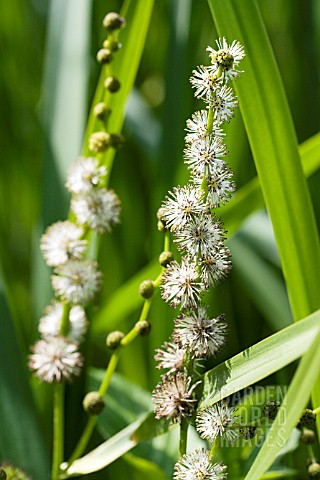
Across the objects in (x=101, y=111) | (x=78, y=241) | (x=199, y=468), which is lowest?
(x=199, y=468)

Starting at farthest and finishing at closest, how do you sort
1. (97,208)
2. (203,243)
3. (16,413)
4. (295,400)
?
(16,413), (97,208), (203,243), (295,400)

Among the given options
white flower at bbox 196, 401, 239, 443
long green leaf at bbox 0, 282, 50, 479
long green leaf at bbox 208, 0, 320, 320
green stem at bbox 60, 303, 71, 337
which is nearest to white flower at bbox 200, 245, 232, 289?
white flower at bbox 196, 401, 239, 443

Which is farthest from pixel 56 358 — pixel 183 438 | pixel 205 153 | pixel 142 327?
pixel 205 153

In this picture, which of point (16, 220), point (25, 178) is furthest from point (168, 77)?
point (16, 220)

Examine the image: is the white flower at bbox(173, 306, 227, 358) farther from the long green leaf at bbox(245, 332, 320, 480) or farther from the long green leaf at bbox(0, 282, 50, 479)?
the long green leaf at bbox(0, 282, 50, 479)

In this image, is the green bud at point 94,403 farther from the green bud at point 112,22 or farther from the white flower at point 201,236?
the green bud at point 112,22

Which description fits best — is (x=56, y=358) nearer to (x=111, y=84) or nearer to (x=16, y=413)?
(x=16, y=413)

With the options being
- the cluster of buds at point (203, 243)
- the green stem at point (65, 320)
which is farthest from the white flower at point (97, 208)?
the cluster of buds at point (203, 243)
